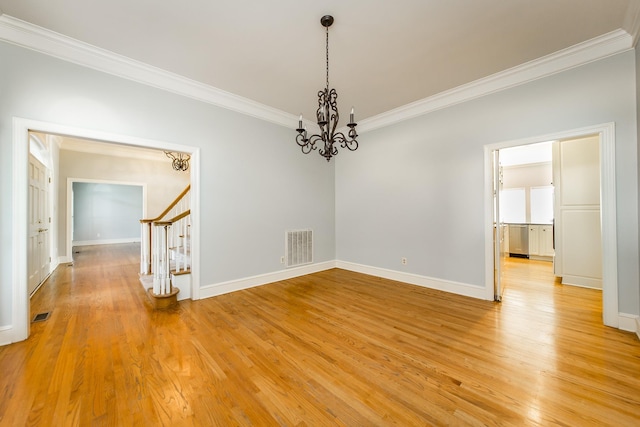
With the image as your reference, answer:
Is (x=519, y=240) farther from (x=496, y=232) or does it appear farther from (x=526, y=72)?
(x=526, y=72)

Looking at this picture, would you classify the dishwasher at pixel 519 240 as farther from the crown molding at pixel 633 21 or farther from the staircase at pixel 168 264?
the staircase at pixel 168 264

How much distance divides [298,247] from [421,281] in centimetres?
231

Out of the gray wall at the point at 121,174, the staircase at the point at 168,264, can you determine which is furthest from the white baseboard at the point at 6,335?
the gray wall at the point at 121,174

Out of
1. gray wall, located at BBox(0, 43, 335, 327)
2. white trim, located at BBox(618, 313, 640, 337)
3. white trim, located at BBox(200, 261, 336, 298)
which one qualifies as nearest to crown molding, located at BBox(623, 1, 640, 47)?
white trim, located at BBox(618, 313, 640, 337)

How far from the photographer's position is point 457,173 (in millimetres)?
3736

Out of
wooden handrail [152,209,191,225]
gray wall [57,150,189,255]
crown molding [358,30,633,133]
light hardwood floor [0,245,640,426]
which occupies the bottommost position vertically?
light hardwood floor [0,245,640,426]

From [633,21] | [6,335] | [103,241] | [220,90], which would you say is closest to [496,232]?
[633,21]

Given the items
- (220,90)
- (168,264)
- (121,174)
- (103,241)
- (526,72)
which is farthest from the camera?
(103,241)

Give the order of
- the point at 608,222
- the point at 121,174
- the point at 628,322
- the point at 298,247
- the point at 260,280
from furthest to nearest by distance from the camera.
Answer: the point at 121,174 → the point at 298,247 → the point at 260,280 → the point at 608,222 → the point at 628,322

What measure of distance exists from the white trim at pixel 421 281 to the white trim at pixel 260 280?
0.65m

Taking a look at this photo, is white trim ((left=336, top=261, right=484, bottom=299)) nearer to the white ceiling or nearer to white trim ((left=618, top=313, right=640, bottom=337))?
white trim ((left=618, top=313, right=640, bottom=337))

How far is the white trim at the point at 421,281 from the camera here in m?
3.56

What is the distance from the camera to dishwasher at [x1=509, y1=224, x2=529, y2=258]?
6.45 m

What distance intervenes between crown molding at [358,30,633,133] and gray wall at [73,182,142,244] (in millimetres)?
11381
